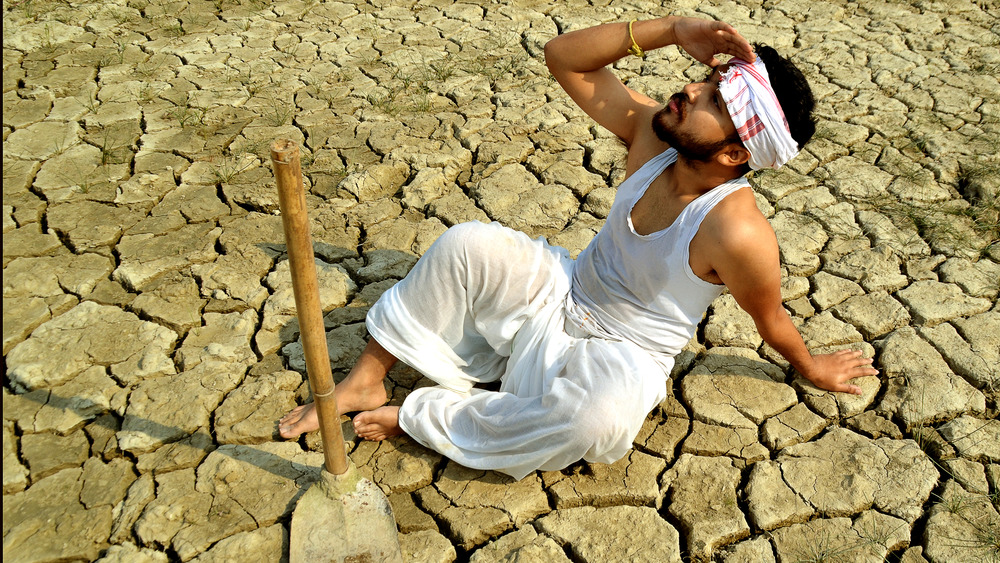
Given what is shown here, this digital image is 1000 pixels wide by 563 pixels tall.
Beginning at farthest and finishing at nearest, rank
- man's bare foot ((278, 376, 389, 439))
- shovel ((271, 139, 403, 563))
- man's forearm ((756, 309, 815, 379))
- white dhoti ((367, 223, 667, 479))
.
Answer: man's bare foot ((278, 376, 389, 439)) < man's forearm ((756, 309, 815, 379)) < white dhoti ((367, 223, 667, 479)) < shovel ((271, 139, 403, 563))

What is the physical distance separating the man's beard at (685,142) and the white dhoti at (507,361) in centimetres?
54

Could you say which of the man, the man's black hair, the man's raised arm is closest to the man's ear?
the man

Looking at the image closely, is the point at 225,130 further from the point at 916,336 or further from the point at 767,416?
the point at 916,336

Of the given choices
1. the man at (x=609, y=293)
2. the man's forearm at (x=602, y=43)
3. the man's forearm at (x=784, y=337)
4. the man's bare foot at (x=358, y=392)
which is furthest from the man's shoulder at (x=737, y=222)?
the man's bare foot at (x=358, y=392)

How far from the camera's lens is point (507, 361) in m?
2.42

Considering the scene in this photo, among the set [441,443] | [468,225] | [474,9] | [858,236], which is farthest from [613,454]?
[474,9]

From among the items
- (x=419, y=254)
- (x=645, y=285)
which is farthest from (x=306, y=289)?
(x=419, y=254)

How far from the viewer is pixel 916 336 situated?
2689 millimetres

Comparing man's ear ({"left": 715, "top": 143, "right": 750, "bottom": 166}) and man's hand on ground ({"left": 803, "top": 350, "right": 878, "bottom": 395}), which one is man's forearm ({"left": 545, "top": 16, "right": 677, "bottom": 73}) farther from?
man's hand on ground ({"left": 803, "top": 350, "right": 878, "bottom": 395})

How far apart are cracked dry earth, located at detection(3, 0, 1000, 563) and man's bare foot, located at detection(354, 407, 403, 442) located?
72 mm

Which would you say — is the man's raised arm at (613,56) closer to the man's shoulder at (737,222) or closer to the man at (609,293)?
the man at (609,293)

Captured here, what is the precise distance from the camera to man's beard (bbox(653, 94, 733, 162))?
2.04 metres

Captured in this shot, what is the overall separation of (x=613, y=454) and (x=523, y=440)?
27 cm

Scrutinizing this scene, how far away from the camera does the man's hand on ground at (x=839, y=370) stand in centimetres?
243
